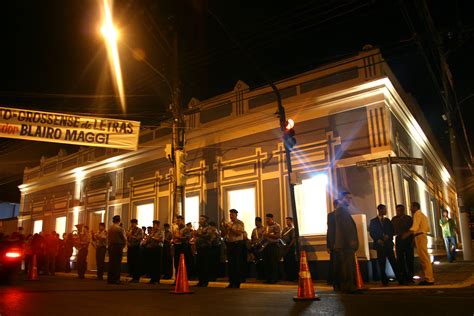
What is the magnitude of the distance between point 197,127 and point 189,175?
1.93 m

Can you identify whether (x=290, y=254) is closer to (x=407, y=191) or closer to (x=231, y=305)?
(x=407, y=191)

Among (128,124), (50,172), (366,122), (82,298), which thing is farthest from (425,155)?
(50,172)

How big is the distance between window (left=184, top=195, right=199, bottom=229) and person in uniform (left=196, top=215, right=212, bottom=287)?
5063 mm

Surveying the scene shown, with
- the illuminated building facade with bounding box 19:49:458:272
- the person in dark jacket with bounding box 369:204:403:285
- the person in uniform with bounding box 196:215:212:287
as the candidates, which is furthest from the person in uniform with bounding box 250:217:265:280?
the person in dark jacket with bounding box 369:204:403:285

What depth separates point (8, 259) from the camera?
11.1m

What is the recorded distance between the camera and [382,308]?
5.85m

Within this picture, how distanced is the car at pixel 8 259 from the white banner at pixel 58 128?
328cm

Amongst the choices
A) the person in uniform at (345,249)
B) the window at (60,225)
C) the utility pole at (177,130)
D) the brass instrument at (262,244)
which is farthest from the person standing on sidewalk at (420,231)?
the window at (60,225)

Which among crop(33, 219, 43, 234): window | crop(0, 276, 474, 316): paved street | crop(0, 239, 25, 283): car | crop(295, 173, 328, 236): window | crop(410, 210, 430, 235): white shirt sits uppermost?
crop(33, 219, 43, 234): window

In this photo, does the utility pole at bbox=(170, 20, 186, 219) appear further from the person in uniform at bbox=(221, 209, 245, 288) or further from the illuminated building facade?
the illuminated building facade

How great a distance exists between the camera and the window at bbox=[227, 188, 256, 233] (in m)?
14.8

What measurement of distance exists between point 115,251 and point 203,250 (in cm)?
264

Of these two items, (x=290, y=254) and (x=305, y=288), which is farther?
(x=290, y=254)

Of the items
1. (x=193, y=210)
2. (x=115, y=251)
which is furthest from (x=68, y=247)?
(x=115, y=251)
